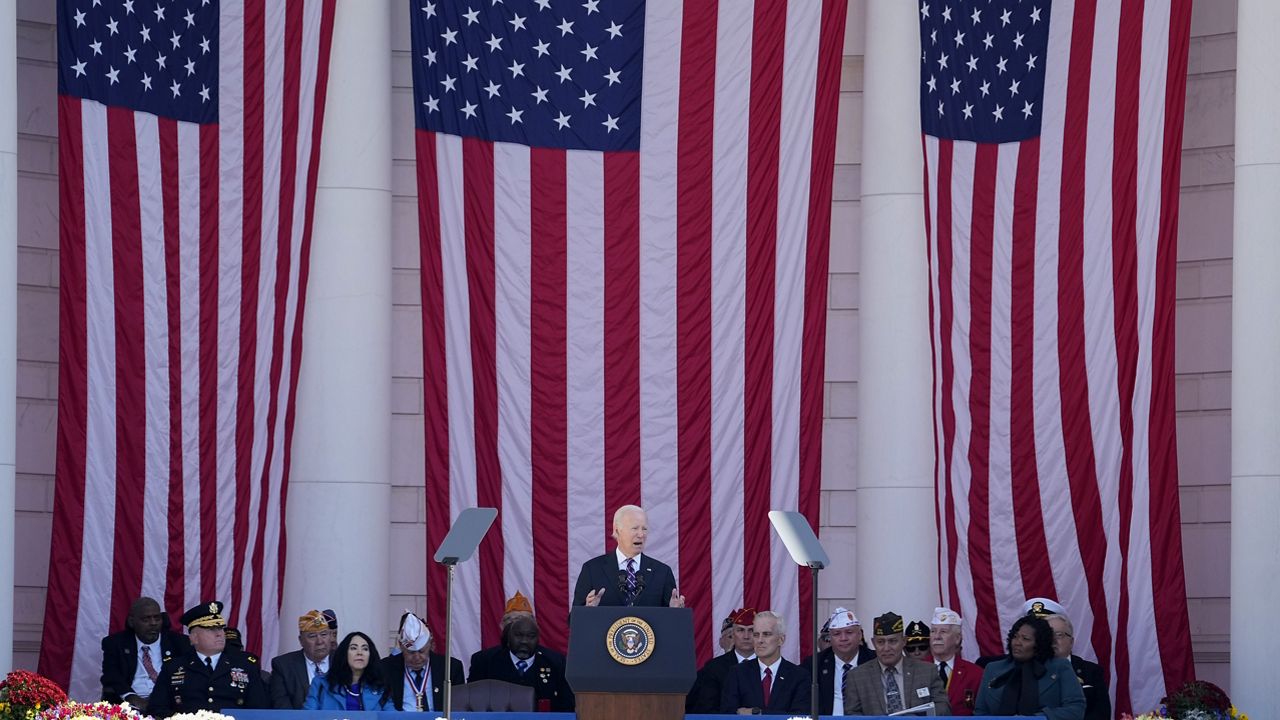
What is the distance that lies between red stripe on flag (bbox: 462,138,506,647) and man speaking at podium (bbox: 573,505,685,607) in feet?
19.9

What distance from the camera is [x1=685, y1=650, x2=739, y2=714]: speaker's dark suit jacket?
1695cm

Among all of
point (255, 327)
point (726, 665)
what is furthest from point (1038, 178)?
point (255, 327)

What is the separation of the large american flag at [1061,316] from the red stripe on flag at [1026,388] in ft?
0.06

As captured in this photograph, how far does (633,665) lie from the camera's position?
12.4m

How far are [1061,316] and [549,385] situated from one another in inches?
208

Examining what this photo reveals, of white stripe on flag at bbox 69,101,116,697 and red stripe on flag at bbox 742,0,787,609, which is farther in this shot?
red stripe on flag at bbox 742,0,787,609

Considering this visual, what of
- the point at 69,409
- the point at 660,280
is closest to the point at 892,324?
the point at 660,280

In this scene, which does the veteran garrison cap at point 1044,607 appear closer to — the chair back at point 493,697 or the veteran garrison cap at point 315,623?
the chair back at point 493,697

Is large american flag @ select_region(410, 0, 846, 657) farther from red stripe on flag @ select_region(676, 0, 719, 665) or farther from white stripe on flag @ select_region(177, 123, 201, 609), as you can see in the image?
white stripe on flag @ select_region(177, 123, 201, 609)

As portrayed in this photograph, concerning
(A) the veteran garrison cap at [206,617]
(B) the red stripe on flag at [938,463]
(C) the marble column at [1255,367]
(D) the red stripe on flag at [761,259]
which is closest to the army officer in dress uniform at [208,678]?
(A) the veteran garrison cap at [206,617]

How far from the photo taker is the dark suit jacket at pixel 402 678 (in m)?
17.1

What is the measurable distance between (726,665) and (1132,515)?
511 centimetres

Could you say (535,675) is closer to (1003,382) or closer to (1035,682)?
(1035,682)

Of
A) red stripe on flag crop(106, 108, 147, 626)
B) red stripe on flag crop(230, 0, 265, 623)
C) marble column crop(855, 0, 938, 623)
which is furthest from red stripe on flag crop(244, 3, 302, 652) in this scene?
marble column crop(855, 0, 938, 623)
